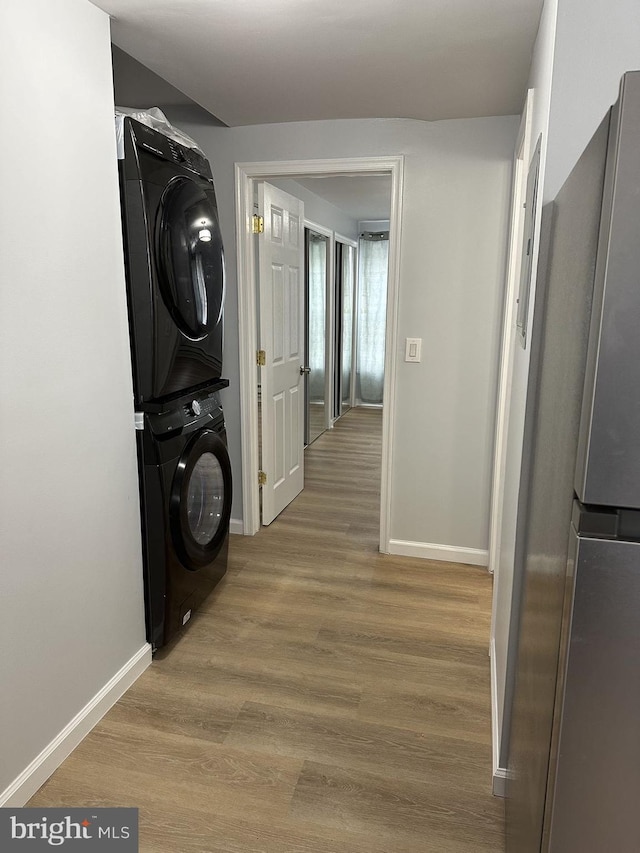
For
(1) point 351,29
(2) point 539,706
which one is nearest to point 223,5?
(1) point 351,29

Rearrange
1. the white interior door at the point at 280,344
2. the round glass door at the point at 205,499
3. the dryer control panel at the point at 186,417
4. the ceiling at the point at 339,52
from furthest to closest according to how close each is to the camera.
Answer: the white interior door at the point at 280,344, the round glass door at the point at 205,499, the dryer control panel at the point at 186,417, the ceiling at the point at 339,52

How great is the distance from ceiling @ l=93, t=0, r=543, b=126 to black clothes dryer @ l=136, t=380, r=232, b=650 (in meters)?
1.32

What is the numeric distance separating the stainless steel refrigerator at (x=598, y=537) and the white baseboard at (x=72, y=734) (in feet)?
4.71

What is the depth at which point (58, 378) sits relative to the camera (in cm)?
180

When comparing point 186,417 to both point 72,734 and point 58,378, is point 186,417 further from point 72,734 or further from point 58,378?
point 72,734

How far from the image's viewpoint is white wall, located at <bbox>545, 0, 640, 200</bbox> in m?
1.41

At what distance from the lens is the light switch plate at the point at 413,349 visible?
3227 millimetres

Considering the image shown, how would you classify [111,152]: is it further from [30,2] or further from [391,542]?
[391,542]

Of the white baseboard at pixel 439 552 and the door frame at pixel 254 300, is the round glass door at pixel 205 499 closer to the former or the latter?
the door frame at pixel 254 300

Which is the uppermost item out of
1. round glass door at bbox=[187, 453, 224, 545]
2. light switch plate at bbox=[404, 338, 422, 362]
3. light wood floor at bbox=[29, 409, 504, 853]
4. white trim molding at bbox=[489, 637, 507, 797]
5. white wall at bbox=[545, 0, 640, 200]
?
white wall at bbox=[545, 0, 640, 200]

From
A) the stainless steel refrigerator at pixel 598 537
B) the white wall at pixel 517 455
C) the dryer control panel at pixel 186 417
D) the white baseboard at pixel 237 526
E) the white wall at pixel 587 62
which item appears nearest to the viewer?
the stainless steel refrigerator at pixel 598 537

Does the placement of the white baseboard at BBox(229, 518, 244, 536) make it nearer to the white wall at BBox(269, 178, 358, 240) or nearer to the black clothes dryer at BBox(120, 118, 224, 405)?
the black clothes dryer at BBox(120, 118, 224, 405)

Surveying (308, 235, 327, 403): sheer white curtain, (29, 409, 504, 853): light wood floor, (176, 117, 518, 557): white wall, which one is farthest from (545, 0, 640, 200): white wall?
(308, 235, 327, 403): sheer white curtain

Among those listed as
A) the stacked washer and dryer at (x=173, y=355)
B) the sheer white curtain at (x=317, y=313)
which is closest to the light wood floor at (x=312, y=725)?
the stacked washer and dryer at (x=173, y=355)
